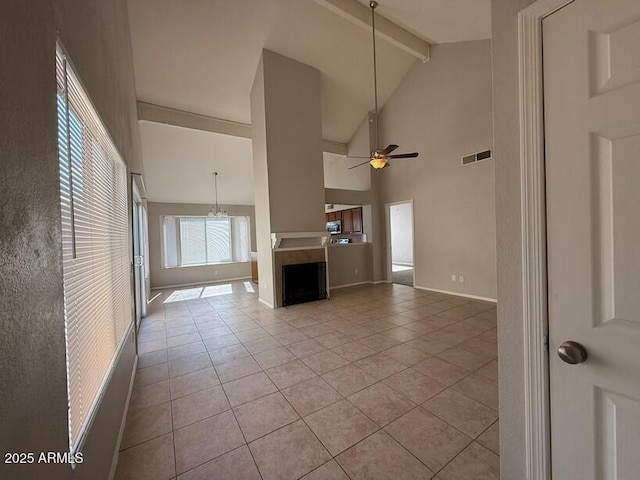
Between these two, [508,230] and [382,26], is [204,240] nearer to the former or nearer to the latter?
[382,26]

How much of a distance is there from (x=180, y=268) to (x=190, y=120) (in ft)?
14.3

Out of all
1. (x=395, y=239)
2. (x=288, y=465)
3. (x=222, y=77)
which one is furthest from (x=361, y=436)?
(x=395, y=239)

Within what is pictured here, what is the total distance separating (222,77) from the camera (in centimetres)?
495

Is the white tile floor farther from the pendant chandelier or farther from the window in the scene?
the window

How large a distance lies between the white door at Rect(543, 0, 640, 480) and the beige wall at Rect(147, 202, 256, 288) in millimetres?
8558

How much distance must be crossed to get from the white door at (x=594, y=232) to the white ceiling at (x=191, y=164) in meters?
6.42

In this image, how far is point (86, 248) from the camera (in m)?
1.39

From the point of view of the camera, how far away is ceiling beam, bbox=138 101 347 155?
523 cm

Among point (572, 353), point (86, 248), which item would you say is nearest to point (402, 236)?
point (572, 353)

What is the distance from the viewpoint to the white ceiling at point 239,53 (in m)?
3.82

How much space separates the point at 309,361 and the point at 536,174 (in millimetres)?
2551

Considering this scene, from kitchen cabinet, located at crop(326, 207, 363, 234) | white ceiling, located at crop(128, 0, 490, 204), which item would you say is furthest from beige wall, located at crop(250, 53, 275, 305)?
kitchen cabinet, located at crop(326, 207, 363, 234)

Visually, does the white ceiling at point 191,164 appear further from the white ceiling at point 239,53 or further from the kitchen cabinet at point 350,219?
the kitchen cabinet at point 350,219

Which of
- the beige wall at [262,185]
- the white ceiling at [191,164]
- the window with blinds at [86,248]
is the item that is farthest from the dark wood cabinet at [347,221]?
the window with blinds at [86,248]
